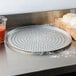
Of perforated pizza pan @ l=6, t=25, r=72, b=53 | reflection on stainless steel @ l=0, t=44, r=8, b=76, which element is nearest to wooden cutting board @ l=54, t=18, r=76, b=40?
perforated pizza pan @ l=6, t=25, r=72, b=53

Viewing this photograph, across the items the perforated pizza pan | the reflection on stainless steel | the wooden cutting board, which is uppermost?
the wooden cutting board

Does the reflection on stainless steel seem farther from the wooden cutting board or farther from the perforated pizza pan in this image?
the wooden cutting board

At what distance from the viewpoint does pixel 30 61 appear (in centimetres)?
77

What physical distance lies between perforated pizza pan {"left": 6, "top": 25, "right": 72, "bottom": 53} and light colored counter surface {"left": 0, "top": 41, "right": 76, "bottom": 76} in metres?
0.03

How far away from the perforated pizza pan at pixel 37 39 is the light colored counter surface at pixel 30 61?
0.03 metres

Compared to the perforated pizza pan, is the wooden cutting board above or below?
above

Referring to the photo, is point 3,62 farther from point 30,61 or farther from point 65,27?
point 65,27

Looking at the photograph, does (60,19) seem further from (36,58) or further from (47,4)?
(36,58)

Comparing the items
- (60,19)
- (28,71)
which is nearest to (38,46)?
(28,71)

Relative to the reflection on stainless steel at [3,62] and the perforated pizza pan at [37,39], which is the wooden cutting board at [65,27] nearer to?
the perforated pizza pan at [37,39]

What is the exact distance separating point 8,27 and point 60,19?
0.29 meters

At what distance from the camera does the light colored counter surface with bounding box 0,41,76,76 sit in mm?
706

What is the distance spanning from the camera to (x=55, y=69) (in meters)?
0.73

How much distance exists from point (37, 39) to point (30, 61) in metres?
0.19
